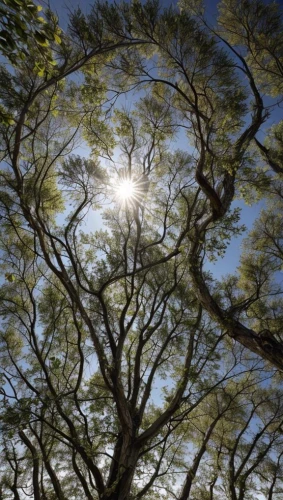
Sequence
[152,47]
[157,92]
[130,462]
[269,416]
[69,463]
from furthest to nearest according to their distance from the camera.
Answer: [269,416] < [69,463] < [157,92] < [152,47] < [130,462]

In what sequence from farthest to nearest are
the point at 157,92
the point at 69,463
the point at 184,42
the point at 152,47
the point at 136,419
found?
the point at 69,463, the point at 157,92, the point at 152,47, the point at 184,42, the point at 136,419

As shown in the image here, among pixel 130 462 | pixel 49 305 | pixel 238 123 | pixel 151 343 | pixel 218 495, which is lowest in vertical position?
pixel 218 495

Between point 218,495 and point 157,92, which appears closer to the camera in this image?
point 157,92

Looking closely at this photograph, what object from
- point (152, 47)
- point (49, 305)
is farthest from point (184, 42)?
point (49, 305)

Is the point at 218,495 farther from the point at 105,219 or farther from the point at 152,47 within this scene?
the point at 152,47

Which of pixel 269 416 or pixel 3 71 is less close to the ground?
pixel 3 71

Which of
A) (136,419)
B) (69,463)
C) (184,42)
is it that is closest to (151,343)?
(136,419)

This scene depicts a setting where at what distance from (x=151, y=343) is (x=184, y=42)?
25.4ft

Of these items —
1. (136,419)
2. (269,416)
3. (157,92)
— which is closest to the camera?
(136,419)

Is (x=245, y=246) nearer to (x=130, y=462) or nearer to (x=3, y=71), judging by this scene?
(x=130, y=462)

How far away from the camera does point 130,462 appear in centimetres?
485

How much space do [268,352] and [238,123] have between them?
6044 mm

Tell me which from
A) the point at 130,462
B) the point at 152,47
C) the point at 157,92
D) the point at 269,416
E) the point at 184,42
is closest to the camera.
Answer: the point at 130,462

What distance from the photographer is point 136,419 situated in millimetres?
5625
